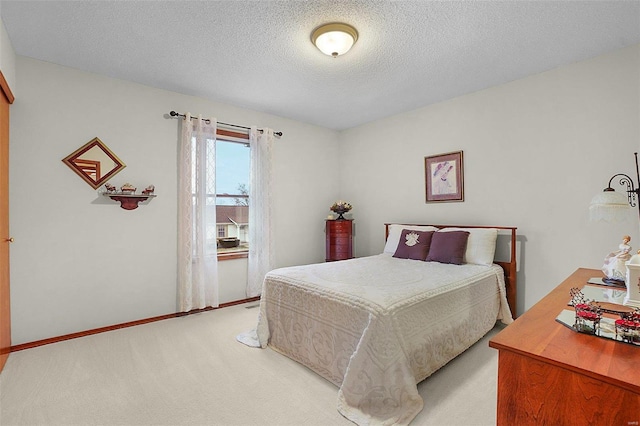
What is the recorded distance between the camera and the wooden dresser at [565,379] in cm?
87

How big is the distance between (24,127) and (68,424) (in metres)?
2.56

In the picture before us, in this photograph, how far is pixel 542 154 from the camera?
3049 mm

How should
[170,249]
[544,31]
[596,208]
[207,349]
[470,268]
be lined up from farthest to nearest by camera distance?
[170,249], [470,268], [207,349], [544,31], [596,208]

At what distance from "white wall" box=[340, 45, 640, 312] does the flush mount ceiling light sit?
2011 millimetres

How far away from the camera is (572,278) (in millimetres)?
2102

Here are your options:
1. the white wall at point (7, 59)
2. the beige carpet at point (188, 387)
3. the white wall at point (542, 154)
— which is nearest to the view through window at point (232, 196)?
the beige carpet at point (188, 387)

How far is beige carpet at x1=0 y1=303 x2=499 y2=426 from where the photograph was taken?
5.67ft

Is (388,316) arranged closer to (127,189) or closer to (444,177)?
(444,177)

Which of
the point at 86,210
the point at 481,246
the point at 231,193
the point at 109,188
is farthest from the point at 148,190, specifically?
the point at 481,246

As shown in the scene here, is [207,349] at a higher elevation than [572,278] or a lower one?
lower

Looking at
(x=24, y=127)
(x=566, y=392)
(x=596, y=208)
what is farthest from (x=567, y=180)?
(x=24, y=127)

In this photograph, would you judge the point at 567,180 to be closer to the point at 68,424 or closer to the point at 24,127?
the point at 68,424

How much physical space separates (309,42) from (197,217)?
2.32 meters

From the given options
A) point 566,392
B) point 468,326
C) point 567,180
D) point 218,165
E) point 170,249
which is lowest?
point 468,326
